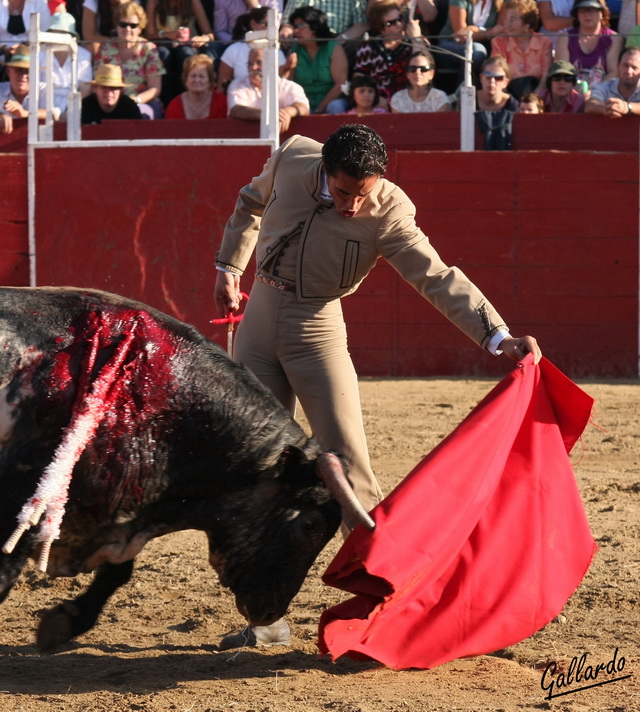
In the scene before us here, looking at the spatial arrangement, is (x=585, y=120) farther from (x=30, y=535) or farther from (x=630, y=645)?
(x=30, y=535)

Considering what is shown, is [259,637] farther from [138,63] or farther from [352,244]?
[138,63]

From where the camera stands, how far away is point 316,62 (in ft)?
29.1

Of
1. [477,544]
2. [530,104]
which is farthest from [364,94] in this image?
[477,544]

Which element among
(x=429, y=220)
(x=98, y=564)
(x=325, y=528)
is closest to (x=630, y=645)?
(x=325, y=528)

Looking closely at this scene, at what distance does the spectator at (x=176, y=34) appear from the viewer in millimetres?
9008

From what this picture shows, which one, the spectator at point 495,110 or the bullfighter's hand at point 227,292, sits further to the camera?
the spectator at point 495,110

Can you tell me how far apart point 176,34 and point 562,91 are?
3.01m

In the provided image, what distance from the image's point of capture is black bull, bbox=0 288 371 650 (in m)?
2.87

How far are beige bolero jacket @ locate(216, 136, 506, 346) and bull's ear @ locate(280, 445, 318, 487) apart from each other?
0.52 metres

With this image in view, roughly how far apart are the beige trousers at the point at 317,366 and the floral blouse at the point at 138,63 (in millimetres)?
5903

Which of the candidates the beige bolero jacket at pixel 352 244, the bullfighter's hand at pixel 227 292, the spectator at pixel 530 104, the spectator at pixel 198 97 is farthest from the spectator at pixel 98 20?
the beige bolero jacket at pixel 352 244

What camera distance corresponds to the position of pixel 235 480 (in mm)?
3078

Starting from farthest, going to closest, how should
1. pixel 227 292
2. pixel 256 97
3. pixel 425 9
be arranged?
pixel 425 9 < pixel 256 97 < pixel 227 292

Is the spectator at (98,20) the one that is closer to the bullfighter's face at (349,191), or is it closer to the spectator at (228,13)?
the spectator at (228,13)
